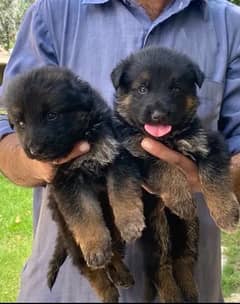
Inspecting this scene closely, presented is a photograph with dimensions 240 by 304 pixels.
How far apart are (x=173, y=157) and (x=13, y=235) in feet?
15.9

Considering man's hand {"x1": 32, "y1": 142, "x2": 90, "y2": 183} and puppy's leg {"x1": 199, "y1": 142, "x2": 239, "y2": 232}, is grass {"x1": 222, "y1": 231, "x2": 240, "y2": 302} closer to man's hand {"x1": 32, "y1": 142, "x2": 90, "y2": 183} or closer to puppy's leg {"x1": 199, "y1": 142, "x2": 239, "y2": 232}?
puppy's leg {"x1": 199, "y1": 142, "x2": 239, "y2": 232}

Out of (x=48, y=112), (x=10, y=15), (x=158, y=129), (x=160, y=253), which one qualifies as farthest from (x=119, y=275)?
(x=10, y=15)

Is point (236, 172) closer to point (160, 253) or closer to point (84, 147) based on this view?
point (160, 253)

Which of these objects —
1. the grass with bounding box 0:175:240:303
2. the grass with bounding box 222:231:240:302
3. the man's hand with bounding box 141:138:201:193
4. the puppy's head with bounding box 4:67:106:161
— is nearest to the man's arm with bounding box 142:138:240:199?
the man's hand with bounding box 141:138:201:193

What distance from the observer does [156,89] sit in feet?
8.87

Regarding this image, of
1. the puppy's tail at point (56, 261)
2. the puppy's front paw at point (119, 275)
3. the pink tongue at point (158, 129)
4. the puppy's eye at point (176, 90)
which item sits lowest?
the puppy's tail at point (56, 261)

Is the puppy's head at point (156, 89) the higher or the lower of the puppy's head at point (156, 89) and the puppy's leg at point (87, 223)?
the higher

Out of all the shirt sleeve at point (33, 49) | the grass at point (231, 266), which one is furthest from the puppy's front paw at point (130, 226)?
the grass at point (231, 266)

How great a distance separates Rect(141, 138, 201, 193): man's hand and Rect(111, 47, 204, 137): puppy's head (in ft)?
0.14

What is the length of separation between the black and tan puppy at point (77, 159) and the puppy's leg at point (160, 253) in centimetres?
13

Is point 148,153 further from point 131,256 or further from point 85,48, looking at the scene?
point 85,48

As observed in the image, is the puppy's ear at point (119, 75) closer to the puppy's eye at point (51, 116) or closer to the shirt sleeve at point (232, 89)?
the puppy's eye at point (51, 116)

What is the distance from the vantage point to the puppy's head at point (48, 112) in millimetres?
2457

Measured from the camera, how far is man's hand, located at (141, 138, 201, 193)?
264cm
